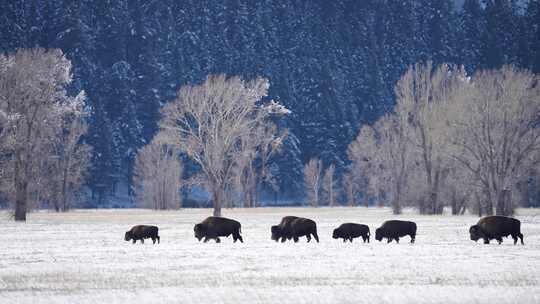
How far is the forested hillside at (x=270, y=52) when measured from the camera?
6181 inches

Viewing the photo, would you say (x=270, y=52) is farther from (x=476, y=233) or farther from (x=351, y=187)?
(x=476, y=233)

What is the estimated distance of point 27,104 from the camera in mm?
57031

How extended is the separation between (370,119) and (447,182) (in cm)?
10069

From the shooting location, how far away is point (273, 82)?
16788 cm

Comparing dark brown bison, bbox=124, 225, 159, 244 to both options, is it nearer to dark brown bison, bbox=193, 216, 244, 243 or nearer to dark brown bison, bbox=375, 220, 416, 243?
dark brown bison, bbox=193, 216, 244, 243

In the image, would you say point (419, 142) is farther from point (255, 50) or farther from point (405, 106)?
point (255, 50)

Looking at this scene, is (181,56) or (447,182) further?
(181,56)

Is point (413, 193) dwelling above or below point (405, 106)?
below

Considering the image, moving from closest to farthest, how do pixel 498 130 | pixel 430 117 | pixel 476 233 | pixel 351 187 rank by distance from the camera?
1. pixel 476 233
2. pixel 498 130
3. pixel 430 117
4. pixel 351 187

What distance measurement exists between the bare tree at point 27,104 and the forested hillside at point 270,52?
82.0m

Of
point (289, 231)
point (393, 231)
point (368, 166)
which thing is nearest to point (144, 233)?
point (289, 231)

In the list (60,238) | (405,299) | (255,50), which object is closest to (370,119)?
(255,50)

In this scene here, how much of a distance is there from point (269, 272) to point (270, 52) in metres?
153

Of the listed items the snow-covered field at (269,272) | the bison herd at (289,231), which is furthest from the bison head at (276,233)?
the snow-covered field at (269,272)
